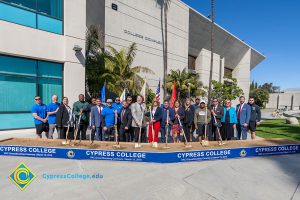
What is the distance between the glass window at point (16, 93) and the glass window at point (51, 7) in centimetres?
386

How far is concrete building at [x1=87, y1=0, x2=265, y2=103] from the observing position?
15.8 m

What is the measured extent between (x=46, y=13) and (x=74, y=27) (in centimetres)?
155

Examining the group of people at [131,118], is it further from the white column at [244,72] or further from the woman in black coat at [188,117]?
the white column at [244,72]

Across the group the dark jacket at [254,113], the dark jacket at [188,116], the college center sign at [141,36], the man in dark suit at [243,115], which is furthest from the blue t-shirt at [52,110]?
the college center sign at [141,36]

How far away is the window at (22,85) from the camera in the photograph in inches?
361

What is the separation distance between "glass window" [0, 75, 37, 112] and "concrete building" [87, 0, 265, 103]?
7.42 metres

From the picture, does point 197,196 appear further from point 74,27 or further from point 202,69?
point 202,69

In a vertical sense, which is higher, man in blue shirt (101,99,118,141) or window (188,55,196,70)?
window (188,55,196,70)

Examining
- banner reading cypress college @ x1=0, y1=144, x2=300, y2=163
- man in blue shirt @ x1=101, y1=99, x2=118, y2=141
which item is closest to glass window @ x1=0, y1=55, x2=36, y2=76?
banner reading cypress college @ x1=0, y1=144, x2=300, y2=163

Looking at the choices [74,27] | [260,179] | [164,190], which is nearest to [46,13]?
[74,27]

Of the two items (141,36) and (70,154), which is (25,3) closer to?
(70,154)

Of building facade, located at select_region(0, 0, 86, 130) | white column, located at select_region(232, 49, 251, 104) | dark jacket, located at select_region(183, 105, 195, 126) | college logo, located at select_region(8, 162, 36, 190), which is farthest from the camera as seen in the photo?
white column, located at select_region(232, 49, 251, 104)

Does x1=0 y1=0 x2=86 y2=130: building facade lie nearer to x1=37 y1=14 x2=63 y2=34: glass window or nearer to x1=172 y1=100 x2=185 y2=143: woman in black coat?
x1=37 y1=14 x2=63 y2=34: glass window

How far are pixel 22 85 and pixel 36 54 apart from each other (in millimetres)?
1829
